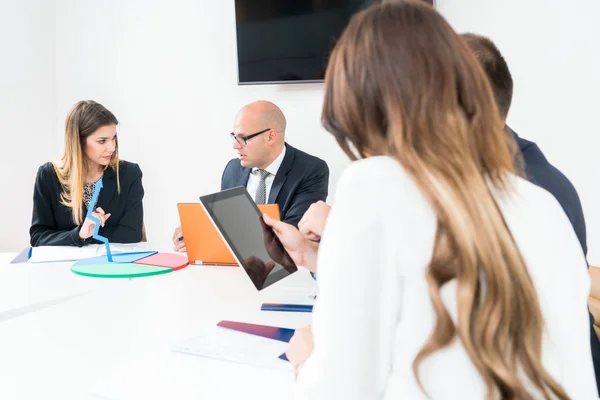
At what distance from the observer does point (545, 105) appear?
2725 millimetres

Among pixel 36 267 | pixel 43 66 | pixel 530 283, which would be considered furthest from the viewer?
pixel 43 66

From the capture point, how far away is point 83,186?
2639 mm

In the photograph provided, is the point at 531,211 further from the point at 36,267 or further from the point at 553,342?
the point at 36,267

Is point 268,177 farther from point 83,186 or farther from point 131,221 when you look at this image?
point 83,186

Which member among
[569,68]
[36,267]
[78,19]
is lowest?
[36,267]

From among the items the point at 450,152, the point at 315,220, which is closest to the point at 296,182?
the point at 315,220

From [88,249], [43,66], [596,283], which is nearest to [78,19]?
[43,66]

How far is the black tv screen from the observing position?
10.4 ft

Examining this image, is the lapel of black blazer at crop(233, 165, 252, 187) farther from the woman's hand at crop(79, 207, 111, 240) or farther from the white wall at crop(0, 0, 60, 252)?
the white wall at crop(0, 0, 60, 252)

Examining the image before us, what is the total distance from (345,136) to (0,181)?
11.7 ft

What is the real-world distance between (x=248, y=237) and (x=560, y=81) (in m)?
2.02

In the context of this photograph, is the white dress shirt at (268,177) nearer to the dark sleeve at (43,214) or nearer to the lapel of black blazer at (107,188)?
the lapel of black blazer at (107,188)

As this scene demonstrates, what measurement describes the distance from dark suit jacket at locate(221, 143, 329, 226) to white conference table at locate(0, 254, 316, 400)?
29.0 inches

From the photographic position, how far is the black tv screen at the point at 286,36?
3.18 metres
